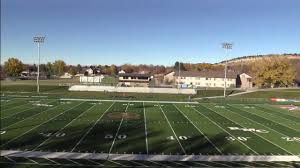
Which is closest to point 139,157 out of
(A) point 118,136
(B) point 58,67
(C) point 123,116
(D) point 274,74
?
(A) point 118,136

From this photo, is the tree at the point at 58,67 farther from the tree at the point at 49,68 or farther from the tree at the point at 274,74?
the tree at the point at 274,74

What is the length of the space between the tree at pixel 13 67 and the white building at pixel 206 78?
179 ft

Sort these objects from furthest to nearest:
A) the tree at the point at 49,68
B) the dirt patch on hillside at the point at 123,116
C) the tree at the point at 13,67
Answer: the tree at the point at 49,68, the tree at the point at 13,67, the dirt patch on hillside at the point at 123,116

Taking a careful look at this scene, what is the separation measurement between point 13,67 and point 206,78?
68587 millimetres

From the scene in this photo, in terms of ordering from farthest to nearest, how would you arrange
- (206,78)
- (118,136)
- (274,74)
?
(206,78), (274,74), (118,136)

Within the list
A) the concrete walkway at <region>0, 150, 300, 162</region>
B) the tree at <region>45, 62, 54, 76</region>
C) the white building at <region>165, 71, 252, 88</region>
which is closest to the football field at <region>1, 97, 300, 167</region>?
the concrete walkway at <region>0, 150, 300, 162</region>

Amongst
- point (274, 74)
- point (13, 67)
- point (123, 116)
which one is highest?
point (13, 67)

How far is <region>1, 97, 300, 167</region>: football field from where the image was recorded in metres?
24.3

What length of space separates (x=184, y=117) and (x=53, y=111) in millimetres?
14585

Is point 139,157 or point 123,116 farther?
point 123,116

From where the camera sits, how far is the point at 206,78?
11238 cm

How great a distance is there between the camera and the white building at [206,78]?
105 meters

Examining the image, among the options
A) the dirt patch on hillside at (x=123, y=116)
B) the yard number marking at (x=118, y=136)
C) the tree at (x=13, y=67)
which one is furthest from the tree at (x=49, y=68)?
the yard number marking at (x=118, y=136)

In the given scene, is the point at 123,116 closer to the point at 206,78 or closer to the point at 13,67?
the point at 206,78
